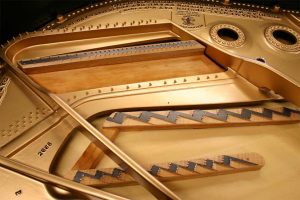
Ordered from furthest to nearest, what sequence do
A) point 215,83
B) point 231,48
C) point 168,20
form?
point 168,20
point 231,48
point 215,83

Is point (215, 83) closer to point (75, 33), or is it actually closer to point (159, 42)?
point (159, 42)

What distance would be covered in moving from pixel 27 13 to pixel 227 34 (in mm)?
1192

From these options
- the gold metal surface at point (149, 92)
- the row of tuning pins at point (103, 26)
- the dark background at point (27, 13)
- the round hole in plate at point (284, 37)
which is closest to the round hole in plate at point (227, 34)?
the gold metal surface at point (149, 92)

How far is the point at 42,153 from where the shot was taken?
129 centimetres

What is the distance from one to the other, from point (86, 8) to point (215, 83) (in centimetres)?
97

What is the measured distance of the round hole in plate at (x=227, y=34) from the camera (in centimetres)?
183

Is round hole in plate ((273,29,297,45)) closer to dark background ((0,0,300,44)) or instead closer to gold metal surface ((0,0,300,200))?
gold metal surface ((0,0,300,200))

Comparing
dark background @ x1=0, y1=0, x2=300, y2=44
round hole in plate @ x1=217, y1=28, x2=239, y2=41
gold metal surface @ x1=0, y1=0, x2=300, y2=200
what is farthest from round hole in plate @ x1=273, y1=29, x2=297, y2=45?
dark background @ x1=0, y1=0, x2=300, y2=44

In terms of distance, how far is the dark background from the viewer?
69.1 inches

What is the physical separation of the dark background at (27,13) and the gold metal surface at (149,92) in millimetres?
59

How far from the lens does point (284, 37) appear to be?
1.90m

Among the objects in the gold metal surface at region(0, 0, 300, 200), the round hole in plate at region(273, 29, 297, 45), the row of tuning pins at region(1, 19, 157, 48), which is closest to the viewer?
the gold metal surface at region(0, 0, 300, 200)

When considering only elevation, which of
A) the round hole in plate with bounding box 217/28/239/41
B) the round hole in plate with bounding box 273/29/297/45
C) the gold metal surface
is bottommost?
the gold metal surface

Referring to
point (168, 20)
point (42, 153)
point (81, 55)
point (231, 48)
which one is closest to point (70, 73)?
point (81, 55)
